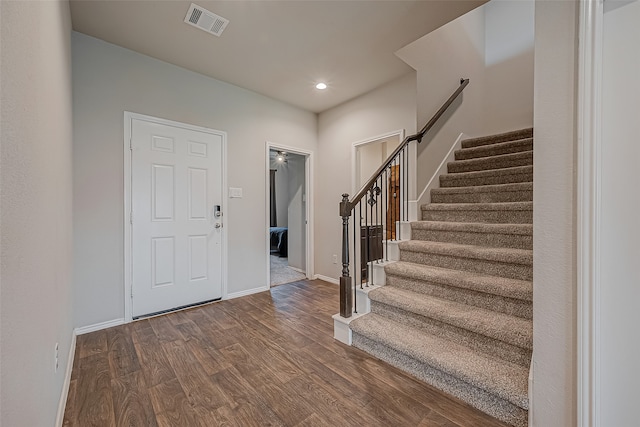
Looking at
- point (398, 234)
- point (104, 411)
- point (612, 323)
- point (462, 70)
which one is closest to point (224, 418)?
point (104, 411)

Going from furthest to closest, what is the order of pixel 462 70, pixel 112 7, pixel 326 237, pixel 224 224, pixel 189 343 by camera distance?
pixel 326 237, pixel 462 70, pixel 224 224, pixel 189 343, pixel 112 7

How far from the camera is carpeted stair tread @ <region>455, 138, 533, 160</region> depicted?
3079mm

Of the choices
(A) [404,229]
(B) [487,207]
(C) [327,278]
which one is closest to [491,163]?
(B) [487,207]

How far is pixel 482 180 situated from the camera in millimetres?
3006

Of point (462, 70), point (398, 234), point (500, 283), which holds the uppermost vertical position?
point (462, 70)

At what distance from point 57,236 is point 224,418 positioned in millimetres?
1382

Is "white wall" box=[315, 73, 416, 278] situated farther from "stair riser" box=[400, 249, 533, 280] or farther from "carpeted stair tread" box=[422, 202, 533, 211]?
"stair riser" box=[400, 249, 533, 280]

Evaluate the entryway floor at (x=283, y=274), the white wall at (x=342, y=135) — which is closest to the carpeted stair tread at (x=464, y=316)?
the white wall at (x=342, y=135)

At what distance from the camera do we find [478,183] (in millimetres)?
3047

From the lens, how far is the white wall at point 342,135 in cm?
326

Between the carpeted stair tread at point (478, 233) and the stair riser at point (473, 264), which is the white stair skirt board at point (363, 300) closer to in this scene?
the stair riser at point (473, 264)

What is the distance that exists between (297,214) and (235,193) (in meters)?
1.53

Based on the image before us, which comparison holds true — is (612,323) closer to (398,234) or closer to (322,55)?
(398,234)

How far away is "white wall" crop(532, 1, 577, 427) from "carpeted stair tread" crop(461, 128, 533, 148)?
2.58 metres
